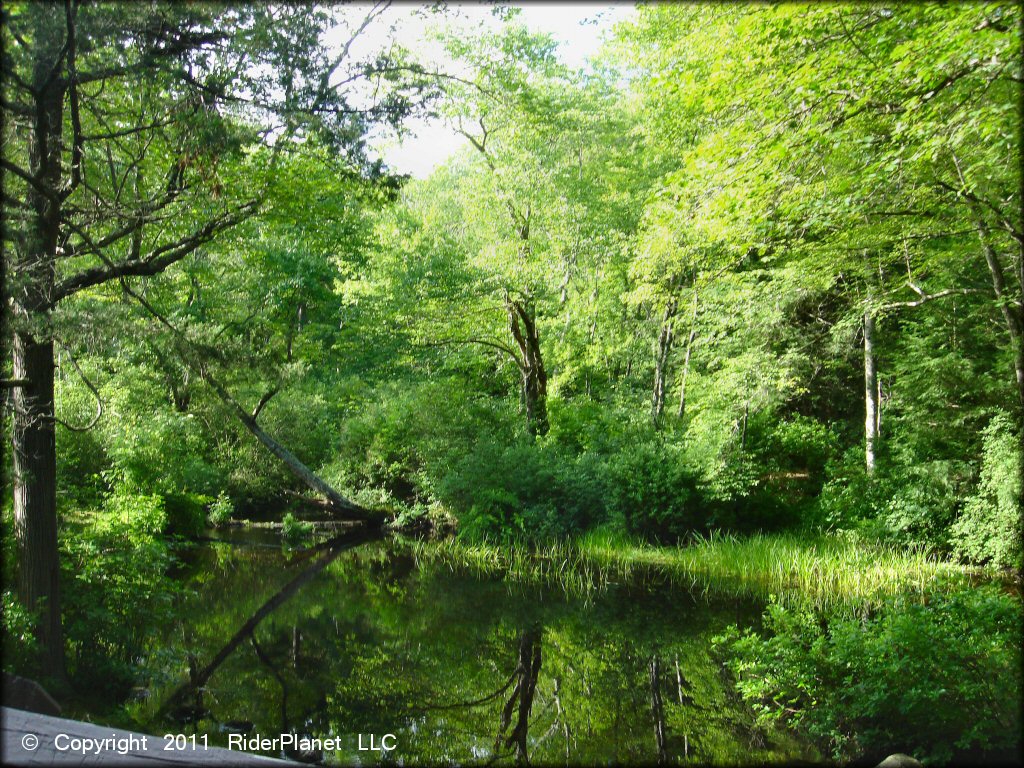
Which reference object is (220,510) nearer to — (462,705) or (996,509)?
(462,705)

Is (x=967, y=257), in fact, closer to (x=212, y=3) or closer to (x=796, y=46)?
(x=796, y=46)

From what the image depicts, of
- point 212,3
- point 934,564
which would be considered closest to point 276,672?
point 212,3

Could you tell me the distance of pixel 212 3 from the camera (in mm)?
4875

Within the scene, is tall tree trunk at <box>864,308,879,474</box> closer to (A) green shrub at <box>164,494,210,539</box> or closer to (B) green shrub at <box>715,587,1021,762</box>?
(B) green shrub at <box>715,587,1021,762</box>

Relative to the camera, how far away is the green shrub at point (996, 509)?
9.48 metres

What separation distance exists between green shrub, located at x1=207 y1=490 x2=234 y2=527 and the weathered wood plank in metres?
13.9

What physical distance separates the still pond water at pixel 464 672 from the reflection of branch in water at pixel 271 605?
4 centimetres

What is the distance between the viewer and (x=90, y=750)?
7.74 ft

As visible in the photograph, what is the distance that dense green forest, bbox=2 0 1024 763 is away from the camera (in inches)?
198

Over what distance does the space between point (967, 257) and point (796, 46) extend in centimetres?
514

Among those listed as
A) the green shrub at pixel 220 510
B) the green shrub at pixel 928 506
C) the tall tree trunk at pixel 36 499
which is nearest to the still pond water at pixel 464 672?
the tall tree trunk at pixel 36 499

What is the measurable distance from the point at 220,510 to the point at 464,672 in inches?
416

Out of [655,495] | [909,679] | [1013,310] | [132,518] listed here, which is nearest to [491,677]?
[909,679]

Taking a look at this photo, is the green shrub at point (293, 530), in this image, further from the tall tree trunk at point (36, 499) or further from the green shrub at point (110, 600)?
the tall tree trunk at point (36, 499)
